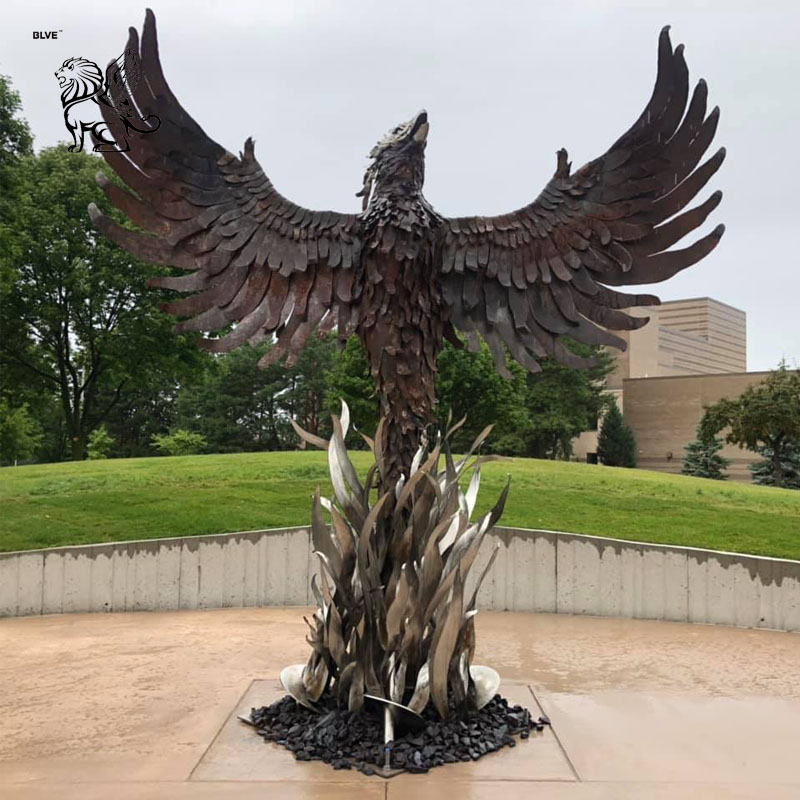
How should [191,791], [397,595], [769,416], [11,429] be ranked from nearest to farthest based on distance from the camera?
A: [191,791]
[397,595]
[11,429]
[769,416]

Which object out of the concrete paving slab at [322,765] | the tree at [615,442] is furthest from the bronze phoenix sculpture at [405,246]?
the tree at [615,442]

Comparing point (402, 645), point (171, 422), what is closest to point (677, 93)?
point (402, 645)

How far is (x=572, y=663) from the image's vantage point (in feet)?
20.2

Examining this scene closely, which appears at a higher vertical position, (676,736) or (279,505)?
(279,505)

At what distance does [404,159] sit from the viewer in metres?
4.37

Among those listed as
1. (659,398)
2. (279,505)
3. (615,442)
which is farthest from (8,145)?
(659,398)

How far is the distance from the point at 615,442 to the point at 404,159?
100ft

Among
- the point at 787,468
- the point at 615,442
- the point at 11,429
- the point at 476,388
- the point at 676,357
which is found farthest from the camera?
the point at 676,357

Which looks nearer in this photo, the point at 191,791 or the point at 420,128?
the point at 191,791

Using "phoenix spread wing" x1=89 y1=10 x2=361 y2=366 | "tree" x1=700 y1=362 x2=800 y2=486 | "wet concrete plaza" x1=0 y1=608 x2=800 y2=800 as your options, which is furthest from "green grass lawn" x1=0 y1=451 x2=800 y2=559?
"tree" x1=700 y1=362 x2=800 y2=486

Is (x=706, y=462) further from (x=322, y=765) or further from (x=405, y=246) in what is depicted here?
(x=322, y=765)

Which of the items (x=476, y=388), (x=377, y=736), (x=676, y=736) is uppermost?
(x=476, y=388)

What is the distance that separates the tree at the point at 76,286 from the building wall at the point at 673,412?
23.6m

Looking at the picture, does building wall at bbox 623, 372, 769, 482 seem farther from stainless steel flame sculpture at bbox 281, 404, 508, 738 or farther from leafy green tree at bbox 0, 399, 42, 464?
stainless steel flame sculpture at bbox 281, 404, 508, 738
